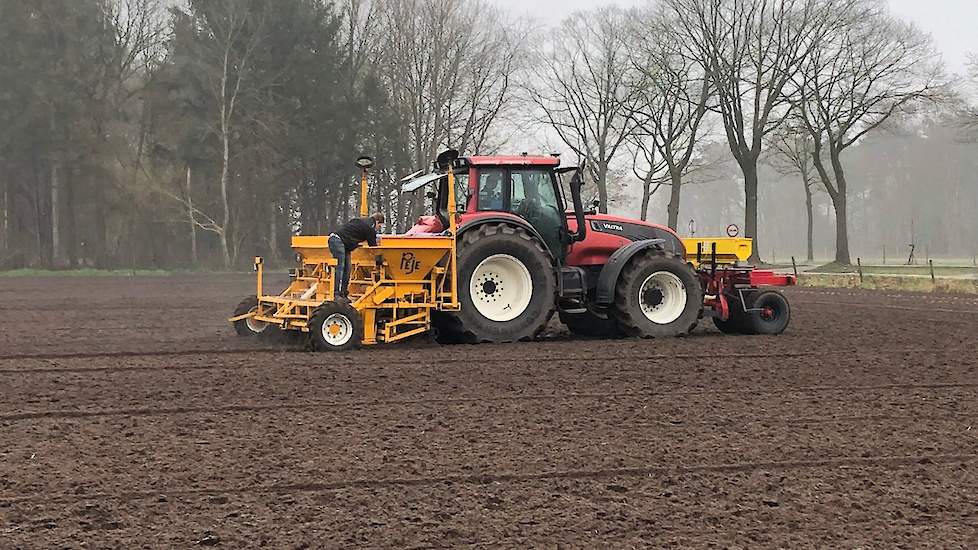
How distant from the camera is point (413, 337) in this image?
47.1 ft

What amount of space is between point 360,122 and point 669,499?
144 feet

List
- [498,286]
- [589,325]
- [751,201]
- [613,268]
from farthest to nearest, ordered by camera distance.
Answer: [751,201]
[589,325]
[613,268]
[498,286]

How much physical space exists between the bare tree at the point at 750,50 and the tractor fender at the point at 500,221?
99.3ft

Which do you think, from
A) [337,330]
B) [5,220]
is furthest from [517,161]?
[5,220]

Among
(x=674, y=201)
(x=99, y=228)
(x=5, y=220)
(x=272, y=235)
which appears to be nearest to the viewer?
(x=674, y=201)

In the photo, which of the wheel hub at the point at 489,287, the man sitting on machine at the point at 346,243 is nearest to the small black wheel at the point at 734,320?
the wheel hub at the point at 489,287

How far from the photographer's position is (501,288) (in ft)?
44.2

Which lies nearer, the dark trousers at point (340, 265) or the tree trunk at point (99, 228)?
the dark trousers at point (340, 265)

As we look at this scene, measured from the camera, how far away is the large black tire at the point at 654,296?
13.7 metres

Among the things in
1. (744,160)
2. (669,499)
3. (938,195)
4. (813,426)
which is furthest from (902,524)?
(938,195)

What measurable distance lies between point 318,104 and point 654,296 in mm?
35133

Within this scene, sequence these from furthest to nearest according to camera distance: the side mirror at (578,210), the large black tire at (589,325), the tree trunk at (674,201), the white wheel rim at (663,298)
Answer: the tree trunk at (674,201) → the large black tire at (589,325) → the white wheel rim at (663,298) → the side mirror at (578,210)

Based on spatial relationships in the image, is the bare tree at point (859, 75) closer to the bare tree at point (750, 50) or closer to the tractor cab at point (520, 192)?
the bare tree at point (750, 50)

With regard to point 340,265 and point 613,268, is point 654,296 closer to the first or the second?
point 613,268
